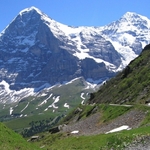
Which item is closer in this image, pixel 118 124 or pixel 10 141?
pixel 10 141

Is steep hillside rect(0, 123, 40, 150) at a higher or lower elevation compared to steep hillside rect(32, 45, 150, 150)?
higher

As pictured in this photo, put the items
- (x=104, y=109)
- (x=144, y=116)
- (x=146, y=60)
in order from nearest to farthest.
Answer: (x=144, y=116), (x=104, y=109), (x=146, y=60)

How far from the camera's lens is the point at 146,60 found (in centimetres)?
13788

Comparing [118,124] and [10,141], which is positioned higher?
[10,141]

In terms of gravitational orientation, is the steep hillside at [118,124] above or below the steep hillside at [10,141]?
below

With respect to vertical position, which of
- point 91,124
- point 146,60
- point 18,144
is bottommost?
point 91,124

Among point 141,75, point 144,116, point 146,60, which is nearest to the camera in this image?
point 144,116

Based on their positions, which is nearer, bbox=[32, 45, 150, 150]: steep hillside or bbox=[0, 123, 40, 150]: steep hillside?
bbox=[0, 123, 40, 150]: steep hillside

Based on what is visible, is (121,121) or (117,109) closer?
(121,121)

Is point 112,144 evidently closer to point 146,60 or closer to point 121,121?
point 121,121

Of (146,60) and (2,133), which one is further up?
(146,60)

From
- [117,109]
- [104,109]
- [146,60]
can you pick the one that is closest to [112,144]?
[117,109]

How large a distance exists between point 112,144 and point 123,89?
3298 inches

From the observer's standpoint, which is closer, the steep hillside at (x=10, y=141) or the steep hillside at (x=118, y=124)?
the steep hillside at (x=10, y=141)
